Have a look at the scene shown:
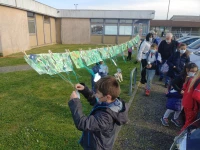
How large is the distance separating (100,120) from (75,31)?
948 inches

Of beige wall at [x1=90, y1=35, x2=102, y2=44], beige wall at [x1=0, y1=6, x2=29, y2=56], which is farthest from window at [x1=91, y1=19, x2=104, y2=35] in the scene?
beige wall at [x1=0, y1=6, x2=29, y2=56]

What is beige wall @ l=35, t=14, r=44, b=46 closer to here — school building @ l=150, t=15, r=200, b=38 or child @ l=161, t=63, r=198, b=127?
child @ l=161, t=63, r=198, b=127

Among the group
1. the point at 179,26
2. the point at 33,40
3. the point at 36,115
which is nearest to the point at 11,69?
the point at 36,115

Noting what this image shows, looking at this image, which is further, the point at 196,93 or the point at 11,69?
the point at 11,69

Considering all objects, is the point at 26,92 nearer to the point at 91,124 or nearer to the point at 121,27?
the point at 91,124

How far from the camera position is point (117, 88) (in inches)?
71.1

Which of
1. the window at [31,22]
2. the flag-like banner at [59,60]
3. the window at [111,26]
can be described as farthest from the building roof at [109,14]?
the flag-like banner at [59,60]

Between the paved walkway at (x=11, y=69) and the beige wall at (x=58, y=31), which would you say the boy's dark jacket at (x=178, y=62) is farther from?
the beige wall at (x=58, y=31)

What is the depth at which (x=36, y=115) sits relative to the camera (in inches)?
170

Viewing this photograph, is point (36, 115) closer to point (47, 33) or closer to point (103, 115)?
point (103, 115)

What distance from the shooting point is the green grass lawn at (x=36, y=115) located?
335 cm

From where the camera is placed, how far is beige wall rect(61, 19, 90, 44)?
24250 mm

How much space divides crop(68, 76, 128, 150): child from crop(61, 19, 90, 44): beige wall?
23563mm

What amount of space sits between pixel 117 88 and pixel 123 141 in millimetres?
2000
